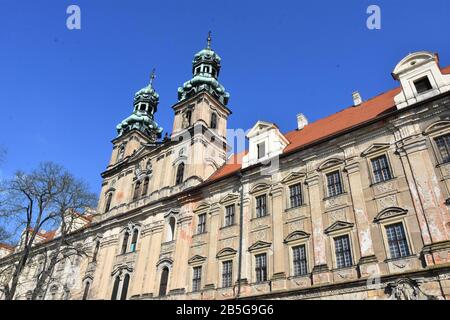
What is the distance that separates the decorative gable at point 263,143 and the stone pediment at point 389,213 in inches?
281

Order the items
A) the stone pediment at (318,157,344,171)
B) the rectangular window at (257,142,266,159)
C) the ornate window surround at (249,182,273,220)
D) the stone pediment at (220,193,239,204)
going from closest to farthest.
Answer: the stone pediment at (318,157,344,171) → the ornate window surround at (249,182,273,220) → the stone pediment at (220,193,239,204) → the rectangular window at (257,142,266,159)

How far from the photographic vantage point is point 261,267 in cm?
1742

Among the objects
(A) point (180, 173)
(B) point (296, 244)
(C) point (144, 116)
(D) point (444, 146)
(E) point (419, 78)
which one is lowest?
(B) point (296, 244)

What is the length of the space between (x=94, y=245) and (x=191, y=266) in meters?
11.5

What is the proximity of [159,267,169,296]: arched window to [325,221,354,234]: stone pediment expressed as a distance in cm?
1056

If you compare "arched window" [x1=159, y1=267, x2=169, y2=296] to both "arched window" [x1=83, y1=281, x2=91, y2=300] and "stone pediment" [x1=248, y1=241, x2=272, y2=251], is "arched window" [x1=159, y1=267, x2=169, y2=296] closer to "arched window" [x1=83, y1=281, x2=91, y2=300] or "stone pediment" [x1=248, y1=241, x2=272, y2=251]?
"stone pediment" [x1=248, y1=241, x2=272, y2=251]

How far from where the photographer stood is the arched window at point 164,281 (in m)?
20.9

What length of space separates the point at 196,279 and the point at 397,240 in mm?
10926

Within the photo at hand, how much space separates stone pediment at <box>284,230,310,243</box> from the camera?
16.6 metres

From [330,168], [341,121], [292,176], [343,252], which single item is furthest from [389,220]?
[341,121]

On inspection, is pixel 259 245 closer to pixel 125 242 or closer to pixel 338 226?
pixel 338 226

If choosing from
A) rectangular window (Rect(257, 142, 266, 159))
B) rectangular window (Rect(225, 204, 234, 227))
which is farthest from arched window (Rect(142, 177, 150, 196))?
rectangular window (Rect(257, 142, 266, 159))

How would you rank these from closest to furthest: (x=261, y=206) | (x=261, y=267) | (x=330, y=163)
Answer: (x=261, y=267), (x=330, y=163), (x=261, y=206)
